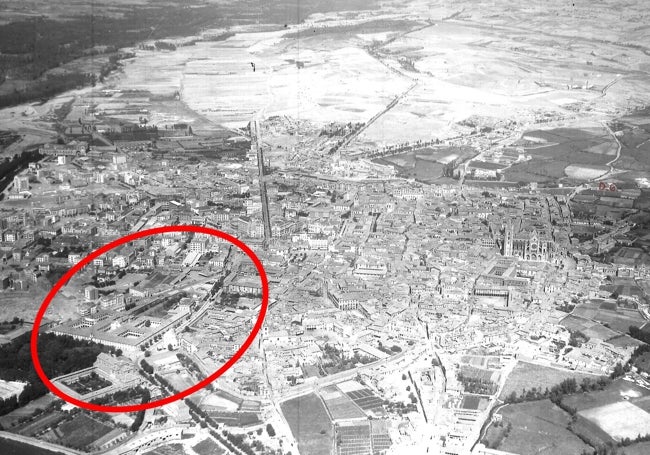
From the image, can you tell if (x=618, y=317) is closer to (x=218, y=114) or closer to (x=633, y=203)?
(x=633, y=203)

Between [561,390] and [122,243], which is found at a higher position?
[122,243]

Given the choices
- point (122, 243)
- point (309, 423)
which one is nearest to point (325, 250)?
point (122, 243)

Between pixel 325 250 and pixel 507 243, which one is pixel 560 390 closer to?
pixel 507 243

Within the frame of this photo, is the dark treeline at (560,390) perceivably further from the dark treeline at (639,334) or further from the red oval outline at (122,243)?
the red oval outline at (122,243)

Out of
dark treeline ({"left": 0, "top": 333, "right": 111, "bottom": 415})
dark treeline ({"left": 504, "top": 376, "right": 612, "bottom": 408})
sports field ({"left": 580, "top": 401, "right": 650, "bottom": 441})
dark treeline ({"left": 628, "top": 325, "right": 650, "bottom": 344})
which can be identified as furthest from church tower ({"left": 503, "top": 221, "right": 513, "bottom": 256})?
dark treeline ({"left": 0, "top": 333, "right": 111, "bottom": 415})

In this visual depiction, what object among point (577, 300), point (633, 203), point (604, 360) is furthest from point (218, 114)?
point (604, 360)

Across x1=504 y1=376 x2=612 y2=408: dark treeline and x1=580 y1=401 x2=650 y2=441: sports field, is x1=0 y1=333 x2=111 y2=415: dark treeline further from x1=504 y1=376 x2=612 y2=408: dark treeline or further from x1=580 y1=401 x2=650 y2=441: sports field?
x1=580 y1=401 x2=650 y2=441: sports field
